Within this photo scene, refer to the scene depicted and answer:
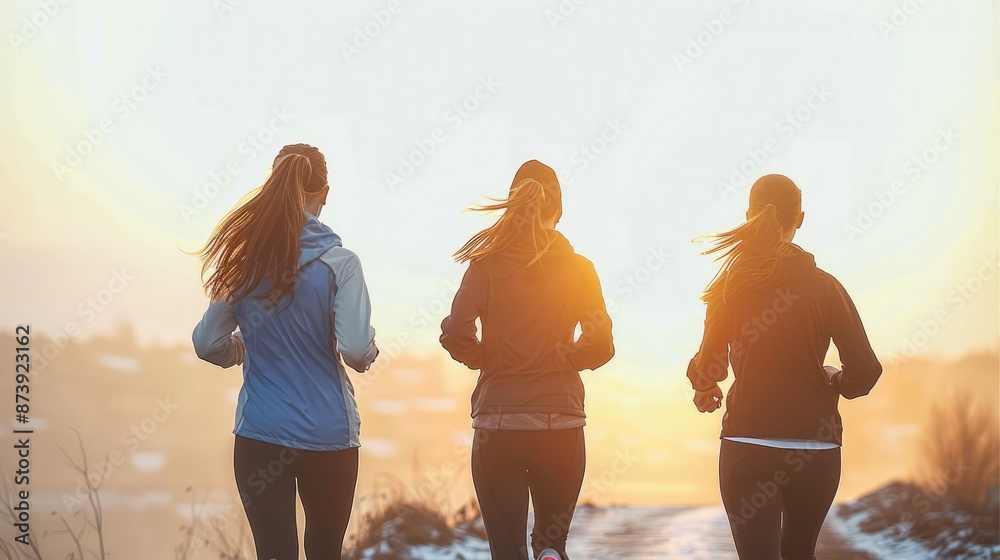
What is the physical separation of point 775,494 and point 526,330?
739mm

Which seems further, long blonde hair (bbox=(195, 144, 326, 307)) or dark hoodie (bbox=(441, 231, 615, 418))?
dark hoodie (bbox=(441, 231, 615, 418))

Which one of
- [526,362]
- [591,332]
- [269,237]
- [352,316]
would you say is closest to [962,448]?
[591,332]

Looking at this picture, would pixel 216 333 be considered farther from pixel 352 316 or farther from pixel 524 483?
pixel 524 483

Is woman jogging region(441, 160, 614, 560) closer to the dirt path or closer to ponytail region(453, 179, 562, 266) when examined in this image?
ponytail region(453, 179, 562, 266)

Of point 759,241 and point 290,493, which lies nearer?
point 290,493

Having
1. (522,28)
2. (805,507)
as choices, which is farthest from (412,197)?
(805,507)

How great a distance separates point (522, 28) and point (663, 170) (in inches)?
35.0

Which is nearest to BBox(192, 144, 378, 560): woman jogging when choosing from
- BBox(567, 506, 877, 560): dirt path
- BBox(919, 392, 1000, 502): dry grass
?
BBox(567, 506, 877, 560): dirt path

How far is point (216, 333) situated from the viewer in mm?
2400

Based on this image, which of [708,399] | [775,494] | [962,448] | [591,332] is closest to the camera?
[775,494]

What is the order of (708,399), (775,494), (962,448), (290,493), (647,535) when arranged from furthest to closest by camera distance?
(962,448) < (647,535) < (708,399) < (775,494) < (290,493)

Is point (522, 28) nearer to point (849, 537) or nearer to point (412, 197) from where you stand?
point (412, 197)

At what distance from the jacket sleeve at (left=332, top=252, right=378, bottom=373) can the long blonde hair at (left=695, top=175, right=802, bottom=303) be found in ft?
3.00

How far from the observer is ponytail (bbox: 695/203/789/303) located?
Result: 2.53 meters
